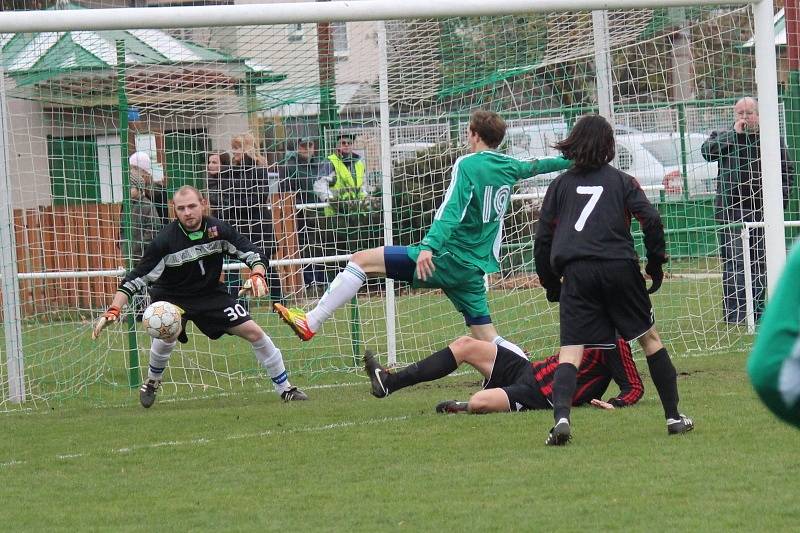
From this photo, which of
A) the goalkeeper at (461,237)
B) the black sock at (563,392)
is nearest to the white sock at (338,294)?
the goalkeeper at (461,237)

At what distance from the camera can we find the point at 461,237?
308 inches

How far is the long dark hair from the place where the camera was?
6273 mm

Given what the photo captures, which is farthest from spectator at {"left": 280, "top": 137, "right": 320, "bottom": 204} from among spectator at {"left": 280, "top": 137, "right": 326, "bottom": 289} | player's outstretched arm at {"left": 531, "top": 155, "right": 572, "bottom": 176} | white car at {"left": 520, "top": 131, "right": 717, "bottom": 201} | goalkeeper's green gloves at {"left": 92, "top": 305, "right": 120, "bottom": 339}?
player's outstretched arm at {"left": 531, "top": 155, "right": 572, "bottom": 176}

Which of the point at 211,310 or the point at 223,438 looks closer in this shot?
the point at 223,438

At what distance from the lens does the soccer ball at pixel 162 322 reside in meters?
8.45

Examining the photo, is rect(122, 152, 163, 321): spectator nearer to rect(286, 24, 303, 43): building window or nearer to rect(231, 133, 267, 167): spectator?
rect(231, 133, 267, 167): spectator

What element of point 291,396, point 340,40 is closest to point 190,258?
point 291,396

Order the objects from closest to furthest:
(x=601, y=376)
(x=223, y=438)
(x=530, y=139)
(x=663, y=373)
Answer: (x=663, y=373), (x=223, y=438), (x=601, y=376), (x=530, y=139)

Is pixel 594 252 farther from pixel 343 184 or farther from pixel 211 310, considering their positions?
pixel 343 184

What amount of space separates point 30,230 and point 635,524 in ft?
25.2

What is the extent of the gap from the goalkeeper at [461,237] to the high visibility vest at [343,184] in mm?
4326

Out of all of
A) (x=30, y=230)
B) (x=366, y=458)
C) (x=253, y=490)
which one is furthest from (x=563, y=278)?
(x=30, y=230)

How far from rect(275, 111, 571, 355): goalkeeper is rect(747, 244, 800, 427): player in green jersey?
5.43 metres

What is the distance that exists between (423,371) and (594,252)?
1688mm
